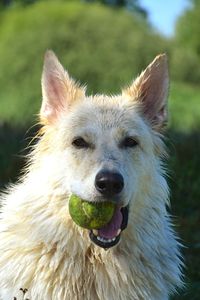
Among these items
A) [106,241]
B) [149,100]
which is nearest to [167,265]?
[106,241]

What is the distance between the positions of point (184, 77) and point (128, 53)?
382cm

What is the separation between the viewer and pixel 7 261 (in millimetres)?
5082

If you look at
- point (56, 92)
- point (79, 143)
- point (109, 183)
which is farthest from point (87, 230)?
point (56, 92)

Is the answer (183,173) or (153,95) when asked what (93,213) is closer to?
(153,95)

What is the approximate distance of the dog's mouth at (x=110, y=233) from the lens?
4.83m

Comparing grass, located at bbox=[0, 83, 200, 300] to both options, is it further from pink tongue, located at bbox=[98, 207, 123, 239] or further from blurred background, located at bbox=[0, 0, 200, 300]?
blurred background, located at bbox=[0, 0, 200, 300]

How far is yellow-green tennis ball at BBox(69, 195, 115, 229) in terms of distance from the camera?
4789 millimetres

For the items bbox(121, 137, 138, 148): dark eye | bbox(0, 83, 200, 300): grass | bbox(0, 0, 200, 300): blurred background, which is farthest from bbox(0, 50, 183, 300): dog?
bbox(0, 0, 200, 300): blurred background

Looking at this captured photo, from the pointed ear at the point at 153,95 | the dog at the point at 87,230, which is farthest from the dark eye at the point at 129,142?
the pointed ear at the point at 153,95

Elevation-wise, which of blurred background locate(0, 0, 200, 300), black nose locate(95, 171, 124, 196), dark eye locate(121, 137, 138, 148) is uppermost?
blurred background locate(0, 0, 200, 300)

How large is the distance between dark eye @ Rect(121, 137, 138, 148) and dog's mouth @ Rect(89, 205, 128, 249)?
0.50 m

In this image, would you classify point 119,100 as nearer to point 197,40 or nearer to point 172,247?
point 172,247

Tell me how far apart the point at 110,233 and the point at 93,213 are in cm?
19

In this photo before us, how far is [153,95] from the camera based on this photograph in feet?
18.4
